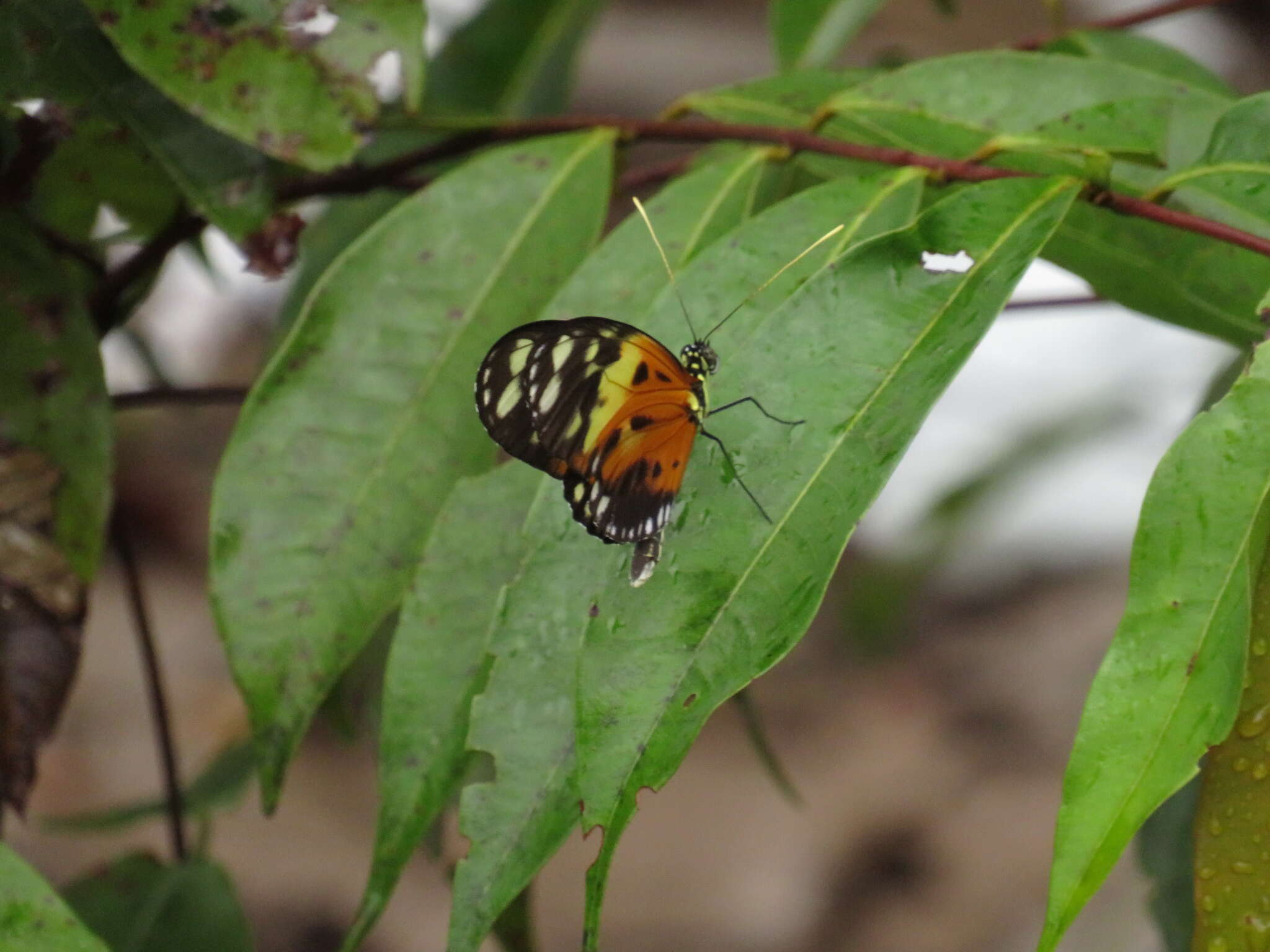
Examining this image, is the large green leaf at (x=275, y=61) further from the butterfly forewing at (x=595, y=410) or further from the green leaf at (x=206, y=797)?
the green leaf at (x=206, y=797)

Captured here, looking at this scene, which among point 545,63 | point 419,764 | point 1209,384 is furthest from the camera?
point 545,63

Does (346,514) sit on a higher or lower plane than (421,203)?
lower

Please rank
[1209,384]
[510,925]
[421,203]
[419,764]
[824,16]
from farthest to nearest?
[824,16] → [1209,384] → [510,925] → [421,203] → [419,764]

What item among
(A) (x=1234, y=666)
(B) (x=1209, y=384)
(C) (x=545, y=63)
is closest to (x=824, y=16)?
(C) (x=545, y=63)

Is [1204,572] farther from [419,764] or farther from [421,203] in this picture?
[421,203]

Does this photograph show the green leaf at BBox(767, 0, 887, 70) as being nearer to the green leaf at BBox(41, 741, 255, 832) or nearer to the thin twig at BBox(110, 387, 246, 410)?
the thin twig at BBox(110, 387, 246, 410)

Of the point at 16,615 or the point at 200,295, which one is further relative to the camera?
the point at 200,295

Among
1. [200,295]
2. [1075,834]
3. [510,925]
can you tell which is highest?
[1075,834]
